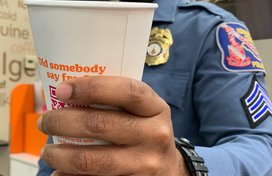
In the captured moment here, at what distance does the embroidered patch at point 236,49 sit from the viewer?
2.01 feet

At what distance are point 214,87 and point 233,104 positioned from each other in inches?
2.7

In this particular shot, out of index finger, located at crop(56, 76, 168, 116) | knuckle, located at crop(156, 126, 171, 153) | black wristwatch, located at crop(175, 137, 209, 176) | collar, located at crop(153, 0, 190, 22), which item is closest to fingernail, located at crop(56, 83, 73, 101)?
index finger, located at crop(56, 76, 168, 116)

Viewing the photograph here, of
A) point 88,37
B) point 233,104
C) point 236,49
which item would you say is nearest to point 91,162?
point 88,37

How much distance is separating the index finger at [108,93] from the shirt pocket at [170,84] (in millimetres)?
427

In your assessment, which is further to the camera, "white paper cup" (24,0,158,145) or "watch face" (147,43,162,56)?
"watch face" (147,43,162,56)

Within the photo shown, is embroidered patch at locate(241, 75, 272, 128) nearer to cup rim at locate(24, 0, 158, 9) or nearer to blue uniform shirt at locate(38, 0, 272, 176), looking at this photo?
blue uniform shirt at locate(38, 0, 272, 176)

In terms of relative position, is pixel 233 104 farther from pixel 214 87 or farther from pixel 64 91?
pixel 64 91

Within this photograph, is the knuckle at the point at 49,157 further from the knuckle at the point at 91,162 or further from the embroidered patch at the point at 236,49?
the embroidered patch at the point at 236,49

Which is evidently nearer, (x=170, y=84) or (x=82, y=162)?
(x=82, y=162)

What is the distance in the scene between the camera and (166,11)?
79cm

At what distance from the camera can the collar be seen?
2.53ft

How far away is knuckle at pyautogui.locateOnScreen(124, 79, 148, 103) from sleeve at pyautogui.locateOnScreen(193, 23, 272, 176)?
0.23m

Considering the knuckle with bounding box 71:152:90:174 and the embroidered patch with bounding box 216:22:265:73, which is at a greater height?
the embroidered patch with bounding box 216:22:265:73

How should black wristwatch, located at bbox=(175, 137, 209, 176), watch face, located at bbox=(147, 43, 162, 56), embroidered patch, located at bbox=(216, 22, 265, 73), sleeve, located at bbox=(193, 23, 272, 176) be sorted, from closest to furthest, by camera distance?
black wristwatch, located at bbox=(175, 137, 209, 176) → sleeve, located at bbox=(193, 23, 272, 176) → embroidered patch, located at bbox=(216, 22, 265, 73) → watch face, located at bbox=(147, 43, 162, 56)
